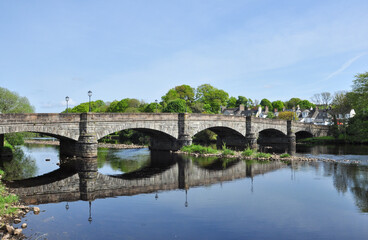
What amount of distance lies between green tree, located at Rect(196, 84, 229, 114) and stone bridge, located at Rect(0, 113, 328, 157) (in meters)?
38.6

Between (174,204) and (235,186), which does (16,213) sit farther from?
(235,186)

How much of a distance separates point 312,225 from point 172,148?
2859 centimetres

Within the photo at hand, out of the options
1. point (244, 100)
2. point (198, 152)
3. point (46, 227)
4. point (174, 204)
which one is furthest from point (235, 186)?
point (244, 100)

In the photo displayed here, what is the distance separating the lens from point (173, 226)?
11.0 meters

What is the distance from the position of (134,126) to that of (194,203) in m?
20.2

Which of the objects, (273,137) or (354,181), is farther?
(273,137)

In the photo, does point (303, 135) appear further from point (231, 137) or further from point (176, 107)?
point (176, 107)

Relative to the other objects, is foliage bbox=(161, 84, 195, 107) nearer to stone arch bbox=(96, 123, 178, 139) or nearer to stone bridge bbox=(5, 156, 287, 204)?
stone arch bbox=(96, 123, 178, 139)

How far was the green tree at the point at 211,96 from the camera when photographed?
9394cm

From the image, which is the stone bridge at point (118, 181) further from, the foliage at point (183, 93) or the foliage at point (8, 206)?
the foliage at point (183, 93)

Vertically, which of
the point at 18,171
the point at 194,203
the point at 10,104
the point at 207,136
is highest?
the point at 10,104

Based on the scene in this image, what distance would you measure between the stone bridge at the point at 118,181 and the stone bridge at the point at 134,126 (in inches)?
151

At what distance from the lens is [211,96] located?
9431 cm

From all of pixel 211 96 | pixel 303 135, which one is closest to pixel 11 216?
pixel 303 135
